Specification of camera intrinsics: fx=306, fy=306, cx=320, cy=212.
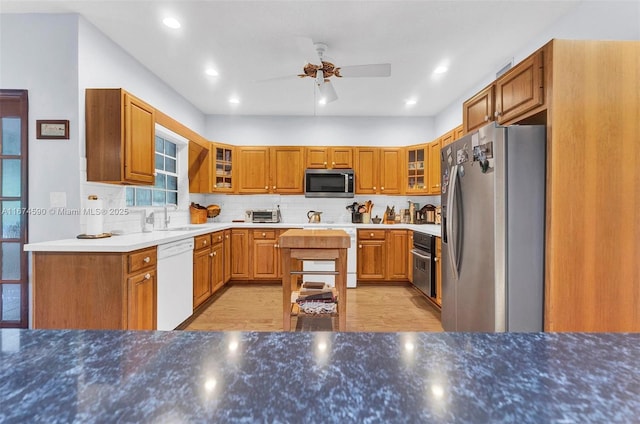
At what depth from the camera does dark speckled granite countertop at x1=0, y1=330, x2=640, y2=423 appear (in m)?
0.37

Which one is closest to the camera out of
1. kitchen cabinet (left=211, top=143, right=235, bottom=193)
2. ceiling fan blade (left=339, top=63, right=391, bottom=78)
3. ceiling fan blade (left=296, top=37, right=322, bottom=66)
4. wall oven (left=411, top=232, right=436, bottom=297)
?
ceiling fan blade (left=296, top=37, right=322, bottom=66)

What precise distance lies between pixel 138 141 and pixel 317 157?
2690 mm

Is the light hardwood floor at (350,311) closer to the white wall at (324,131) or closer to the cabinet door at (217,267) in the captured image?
the cabinet door at (217,267)

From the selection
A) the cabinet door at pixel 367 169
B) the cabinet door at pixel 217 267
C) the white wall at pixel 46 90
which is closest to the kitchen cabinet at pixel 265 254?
the cabinet door at pixel 217 267

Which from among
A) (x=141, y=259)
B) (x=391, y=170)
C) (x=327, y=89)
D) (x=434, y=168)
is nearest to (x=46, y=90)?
(x=141, y=259)

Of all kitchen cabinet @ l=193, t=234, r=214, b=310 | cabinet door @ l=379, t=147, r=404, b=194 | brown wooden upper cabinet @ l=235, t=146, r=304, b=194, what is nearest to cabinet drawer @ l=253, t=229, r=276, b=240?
brown wooden upper cabinet @ l=235, t=146, r=304, b=194

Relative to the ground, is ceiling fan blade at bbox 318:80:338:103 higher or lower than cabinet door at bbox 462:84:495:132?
higher

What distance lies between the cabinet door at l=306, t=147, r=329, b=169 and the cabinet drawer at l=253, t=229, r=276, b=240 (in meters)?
1.22

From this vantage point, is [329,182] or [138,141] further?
[329,182]

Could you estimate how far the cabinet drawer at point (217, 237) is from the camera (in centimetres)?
380

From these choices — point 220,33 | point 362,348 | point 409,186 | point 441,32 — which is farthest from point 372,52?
point 362,348

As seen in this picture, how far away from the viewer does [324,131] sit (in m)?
5.09

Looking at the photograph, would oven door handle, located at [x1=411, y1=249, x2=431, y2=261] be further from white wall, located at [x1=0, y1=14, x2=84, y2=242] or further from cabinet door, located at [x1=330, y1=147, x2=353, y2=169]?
white wall, located at [x1=0, y1=14, x2=84, y2=242]

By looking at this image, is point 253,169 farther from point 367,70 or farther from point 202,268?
point 367,70
